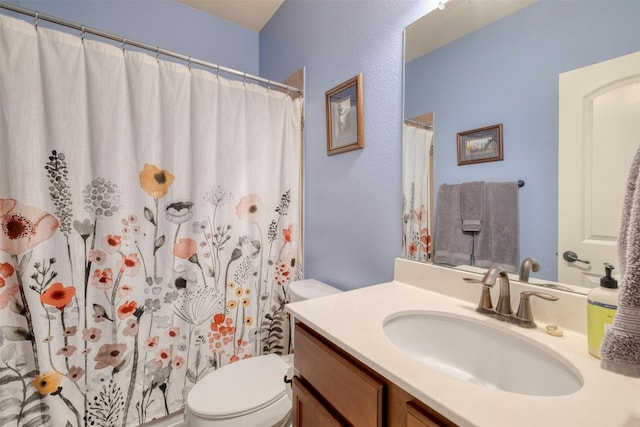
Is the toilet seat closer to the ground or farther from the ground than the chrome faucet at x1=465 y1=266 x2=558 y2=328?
closer to the ground

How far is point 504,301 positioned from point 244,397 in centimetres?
101

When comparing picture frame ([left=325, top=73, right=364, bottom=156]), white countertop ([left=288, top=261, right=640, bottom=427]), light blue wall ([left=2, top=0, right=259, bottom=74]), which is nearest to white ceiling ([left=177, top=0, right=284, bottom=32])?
light blue wall ([left=2, top=0, right=259, bottom=74])

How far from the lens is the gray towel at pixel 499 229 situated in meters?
0.81

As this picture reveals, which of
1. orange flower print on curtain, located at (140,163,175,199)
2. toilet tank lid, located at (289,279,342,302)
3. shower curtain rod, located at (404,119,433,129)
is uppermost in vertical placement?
shower curtain rod, located at (404,119,433,129)

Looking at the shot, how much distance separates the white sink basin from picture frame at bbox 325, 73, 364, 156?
789 millimetres

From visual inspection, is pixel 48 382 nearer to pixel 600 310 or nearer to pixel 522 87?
pixel 600 310

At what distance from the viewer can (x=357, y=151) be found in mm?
1271

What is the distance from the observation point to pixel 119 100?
3.86ft

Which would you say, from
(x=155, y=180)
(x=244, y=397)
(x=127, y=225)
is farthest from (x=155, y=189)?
(x=244, y=397)

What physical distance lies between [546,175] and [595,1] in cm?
43

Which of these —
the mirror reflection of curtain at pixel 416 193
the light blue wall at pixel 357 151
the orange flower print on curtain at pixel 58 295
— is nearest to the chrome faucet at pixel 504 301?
the mirror reflection of curtain at pixel 416 193

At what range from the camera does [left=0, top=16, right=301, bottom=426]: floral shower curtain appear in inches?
40.3

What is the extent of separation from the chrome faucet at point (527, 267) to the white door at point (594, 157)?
0.05 metres

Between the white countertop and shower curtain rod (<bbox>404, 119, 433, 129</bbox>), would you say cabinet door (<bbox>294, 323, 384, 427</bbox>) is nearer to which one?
the white countertop
